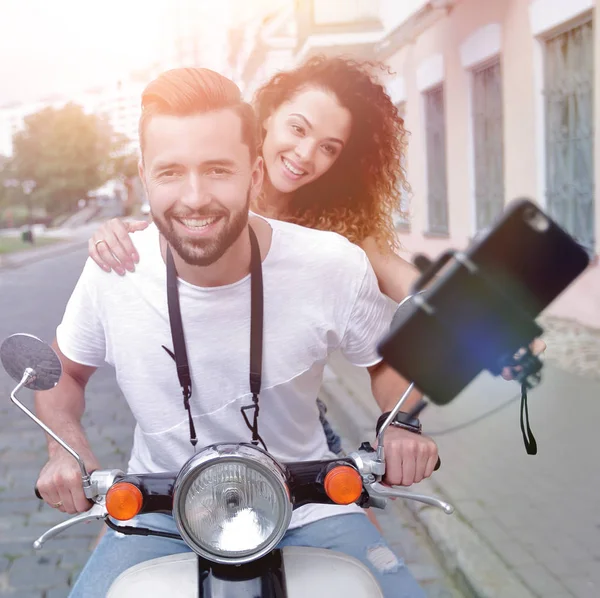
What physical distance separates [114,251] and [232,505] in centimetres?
65

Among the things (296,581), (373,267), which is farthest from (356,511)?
(373,267)

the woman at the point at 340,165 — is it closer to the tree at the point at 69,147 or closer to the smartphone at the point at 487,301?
the tree at the point at 69,147

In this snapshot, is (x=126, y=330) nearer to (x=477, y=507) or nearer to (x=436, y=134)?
(x=436, y=134)

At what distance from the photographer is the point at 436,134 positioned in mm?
1929

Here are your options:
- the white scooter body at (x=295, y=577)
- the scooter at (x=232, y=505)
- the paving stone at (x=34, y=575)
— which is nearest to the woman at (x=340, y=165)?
the scooter at (x=232, y=505)

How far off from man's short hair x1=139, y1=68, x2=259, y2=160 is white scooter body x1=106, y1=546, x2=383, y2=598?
733mm

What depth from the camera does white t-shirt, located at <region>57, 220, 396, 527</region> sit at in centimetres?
168

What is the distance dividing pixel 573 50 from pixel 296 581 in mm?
1871

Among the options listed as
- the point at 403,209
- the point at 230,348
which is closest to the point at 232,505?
the point at 230,348

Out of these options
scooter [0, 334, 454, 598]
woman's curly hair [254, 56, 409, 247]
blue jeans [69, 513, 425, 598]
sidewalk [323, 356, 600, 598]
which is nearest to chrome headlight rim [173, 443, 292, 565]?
scooter [0, 334, 454, 598]

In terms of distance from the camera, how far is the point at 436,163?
1958 mm

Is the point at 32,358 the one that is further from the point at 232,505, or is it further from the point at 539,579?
the point at 539,579

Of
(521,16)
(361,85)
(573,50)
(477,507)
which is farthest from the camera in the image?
(477,507)

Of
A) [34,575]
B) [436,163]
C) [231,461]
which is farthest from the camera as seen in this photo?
[34,575]
